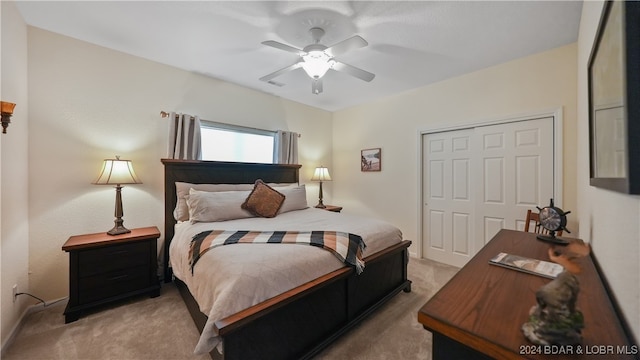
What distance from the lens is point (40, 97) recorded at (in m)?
2.29

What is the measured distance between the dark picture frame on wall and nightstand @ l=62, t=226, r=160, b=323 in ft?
10.6

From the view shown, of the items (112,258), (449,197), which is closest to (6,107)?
(112,258)

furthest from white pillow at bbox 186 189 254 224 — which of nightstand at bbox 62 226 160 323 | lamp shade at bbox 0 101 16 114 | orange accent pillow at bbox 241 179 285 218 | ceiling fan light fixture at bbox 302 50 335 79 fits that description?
ceiling fan light fixture at bbox 302 50 335 79

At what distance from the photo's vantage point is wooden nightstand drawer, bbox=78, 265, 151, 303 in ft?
7.15

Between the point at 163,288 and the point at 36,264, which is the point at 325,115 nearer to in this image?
the point at 163,288

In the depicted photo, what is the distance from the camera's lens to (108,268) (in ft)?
7.52

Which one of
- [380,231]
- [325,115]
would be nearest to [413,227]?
[380,231]

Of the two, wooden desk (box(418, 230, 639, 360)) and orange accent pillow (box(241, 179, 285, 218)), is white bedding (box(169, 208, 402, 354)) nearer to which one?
orange accent pillow (box(241, 179, 285, 218))

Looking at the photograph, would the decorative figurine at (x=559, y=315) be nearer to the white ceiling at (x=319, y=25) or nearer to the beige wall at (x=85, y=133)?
the white ceiling at (x=319, y=25)

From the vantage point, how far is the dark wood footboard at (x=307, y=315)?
1378mm

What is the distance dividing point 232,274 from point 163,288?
194cm

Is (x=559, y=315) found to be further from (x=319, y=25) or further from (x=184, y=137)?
(x=184, y=137)

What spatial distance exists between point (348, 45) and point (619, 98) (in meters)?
1.69

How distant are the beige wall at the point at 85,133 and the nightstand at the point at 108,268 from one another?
1.02ft
